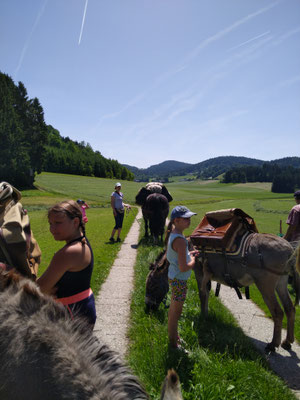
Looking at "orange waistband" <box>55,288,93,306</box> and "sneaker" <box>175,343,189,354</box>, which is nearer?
"orange waistband" <box>55,288,93,306</box>

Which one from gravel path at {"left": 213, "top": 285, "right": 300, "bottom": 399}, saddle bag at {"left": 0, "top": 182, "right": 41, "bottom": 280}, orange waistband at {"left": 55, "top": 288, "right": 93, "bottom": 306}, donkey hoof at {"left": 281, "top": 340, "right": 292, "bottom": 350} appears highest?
saddle bag at {"left": 0, "top": 182, "right": 41, "bottom": 280}

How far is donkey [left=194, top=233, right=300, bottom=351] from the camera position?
411 cm

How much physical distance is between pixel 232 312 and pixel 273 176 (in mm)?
120757

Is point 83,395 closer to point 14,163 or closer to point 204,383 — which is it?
point 204,383

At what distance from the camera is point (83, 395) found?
3.89 feet

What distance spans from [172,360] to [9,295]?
9.57ft

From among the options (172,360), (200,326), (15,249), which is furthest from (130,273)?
(15,249)

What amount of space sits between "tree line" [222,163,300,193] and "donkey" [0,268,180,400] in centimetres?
9292

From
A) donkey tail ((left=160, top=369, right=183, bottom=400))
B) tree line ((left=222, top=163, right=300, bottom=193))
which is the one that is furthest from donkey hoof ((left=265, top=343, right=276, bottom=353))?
tree line ((left=222, top=163, right=300, bottom=193))

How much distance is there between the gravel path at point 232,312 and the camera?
3826 mm

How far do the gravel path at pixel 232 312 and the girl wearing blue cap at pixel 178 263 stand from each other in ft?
3.05

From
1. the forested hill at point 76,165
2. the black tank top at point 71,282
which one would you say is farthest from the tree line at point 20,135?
the black tank top at point 71,282

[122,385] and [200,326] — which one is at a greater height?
[122,385]

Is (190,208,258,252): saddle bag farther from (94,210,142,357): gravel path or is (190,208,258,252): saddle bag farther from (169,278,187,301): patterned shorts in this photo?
(94,210,142,357): gravel path
